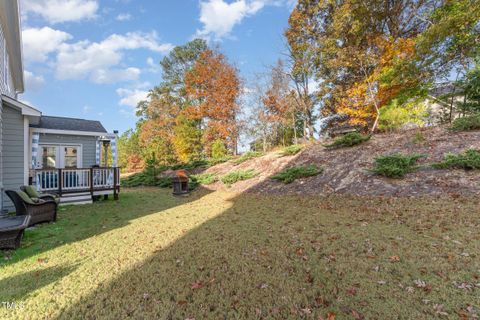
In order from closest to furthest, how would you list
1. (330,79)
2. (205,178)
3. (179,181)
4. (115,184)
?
(115,184)
(179,181)
(205,178)
(330,79)

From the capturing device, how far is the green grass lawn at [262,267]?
6.82 ft

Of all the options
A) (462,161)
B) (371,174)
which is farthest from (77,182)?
(462,161)

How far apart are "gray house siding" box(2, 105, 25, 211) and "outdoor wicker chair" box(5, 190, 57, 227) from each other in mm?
1920

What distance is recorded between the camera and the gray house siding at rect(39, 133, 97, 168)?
9812 mm

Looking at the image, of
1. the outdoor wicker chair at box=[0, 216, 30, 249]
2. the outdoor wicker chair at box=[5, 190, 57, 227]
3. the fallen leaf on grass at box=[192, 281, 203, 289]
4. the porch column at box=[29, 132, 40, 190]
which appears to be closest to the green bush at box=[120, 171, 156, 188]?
the porch column at box=[29, 132, 40, 190]

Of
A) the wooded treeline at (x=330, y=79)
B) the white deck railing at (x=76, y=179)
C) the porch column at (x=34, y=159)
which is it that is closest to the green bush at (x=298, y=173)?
the wooded treeline at (x=330, y=79)

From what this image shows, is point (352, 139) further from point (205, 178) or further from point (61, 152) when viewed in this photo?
point (61, 152)

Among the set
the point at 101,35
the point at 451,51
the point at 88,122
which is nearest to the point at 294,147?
the point at 451,51

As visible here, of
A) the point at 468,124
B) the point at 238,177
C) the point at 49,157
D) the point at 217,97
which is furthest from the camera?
the point at 217,97

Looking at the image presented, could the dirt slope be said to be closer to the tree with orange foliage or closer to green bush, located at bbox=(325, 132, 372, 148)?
green bush, located at bbox=(325, 132, 372, 148)

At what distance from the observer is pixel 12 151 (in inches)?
244

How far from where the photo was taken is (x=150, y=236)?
4.20m

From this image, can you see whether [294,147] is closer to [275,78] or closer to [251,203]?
[251,203]

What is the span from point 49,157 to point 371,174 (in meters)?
13.1
